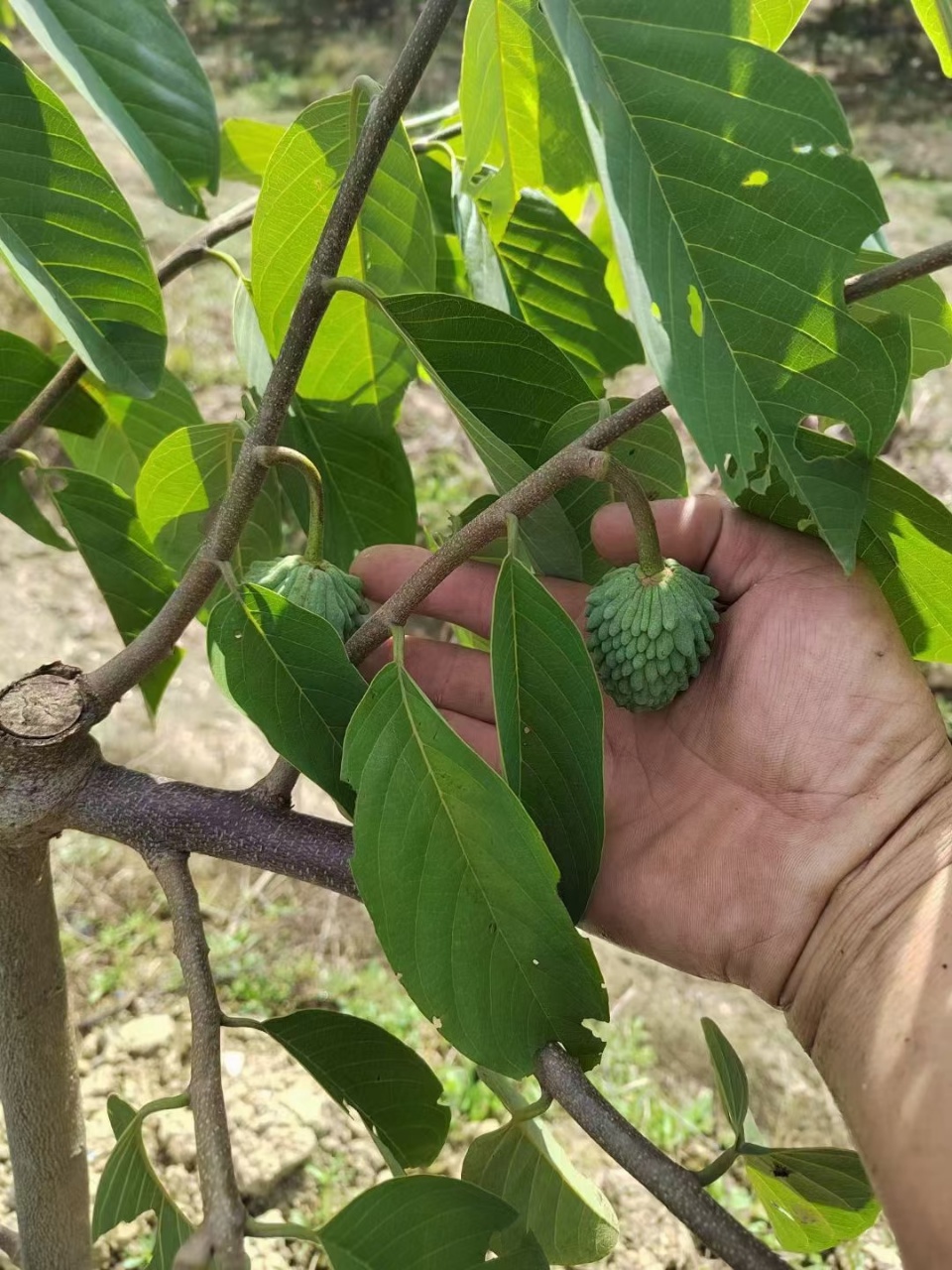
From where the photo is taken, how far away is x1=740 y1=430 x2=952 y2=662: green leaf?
0.93m

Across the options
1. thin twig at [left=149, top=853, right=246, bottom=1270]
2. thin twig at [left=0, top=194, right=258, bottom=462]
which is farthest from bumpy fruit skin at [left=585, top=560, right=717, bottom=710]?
thin twig at [left=0, top=194, right=258, bottom=462]

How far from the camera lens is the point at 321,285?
0.86m

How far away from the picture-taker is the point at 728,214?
0.68 meters

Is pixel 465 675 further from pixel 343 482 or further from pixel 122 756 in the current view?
pixel 122 756

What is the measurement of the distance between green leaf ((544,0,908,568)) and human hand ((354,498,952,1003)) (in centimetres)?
34

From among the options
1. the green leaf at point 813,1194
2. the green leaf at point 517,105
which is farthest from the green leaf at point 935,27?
the green leaf at point 813,1194

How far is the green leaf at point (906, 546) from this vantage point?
0.93 m

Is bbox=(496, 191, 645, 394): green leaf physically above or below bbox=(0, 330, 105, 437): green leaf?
above

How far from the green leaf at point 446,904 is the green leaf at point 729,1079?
19cm

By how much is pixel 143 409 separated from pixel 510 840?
87 cm

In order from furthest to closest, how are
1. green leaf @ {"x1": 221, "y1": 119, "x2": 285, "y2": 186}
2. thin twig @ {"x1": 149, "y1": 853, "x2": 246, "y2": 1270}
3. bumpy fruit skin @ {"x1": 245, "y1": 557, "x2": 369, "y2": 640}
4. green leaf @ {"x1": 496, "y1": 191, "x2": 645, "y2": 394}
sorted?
green leaf @ {"x1": 221, "y1": 119, "x2": 285, "y2": 186} → green leaf @ {"x1": 496, "y1": 191, "x2": 645, "y2": 394} → bumpy fruit skin @ {"x1": 245, "y1": 557, "x2": 369, "y2": 640} → thin twig @ {"x1": 149, "y1": 853, "x2": 246, "y2": 1270}

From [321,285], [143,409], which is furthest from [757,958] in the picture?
[143,409]

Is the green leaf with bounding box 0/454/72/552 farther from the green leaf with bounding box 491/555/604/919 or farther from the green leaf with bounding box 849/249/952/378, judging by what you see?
the green leaf with bounding box 849/249/952/378

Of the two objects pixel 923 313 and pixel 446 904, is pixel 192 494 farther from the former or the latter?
pixel 923 313
